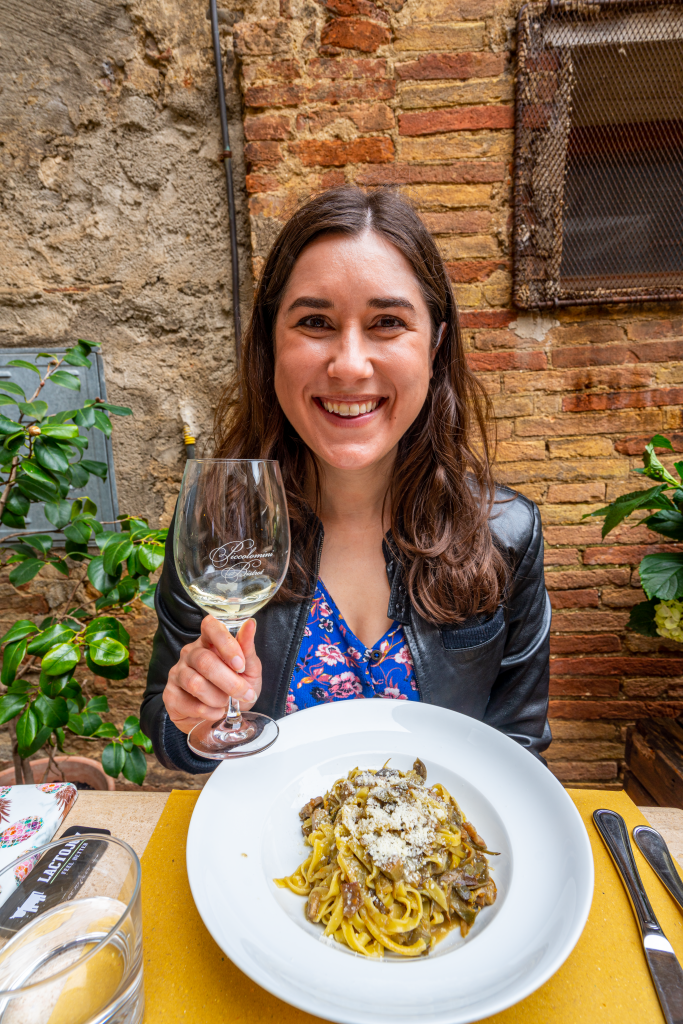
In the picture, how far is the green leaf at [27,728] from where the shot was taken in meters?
1.21

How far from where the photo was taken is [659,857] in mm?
769

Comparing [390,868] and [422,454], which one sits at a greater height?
[422,454]

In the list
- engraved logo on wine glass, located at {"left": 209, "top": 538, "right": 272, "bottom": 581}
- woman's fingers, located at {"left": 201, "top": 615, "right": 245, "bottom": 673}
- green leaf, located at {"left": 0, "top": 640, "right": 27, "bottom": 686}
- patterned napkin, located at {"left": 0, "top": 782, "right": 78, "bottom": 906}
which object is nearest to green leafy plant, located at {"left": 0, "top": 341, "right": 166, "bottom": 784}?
green leaf, located at {"left": 0, "top": 640, "right": 27, "bottom": 686}

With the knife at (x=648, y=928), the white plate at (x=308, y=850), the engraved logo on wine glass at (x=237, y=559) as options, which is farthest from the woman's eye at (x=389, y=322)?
the knife at (x=648, y=928)

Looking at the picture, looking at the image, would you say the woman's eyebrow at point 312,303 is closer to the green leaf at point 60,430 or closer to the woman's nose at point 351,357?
A: the woman's nose at point 351,357

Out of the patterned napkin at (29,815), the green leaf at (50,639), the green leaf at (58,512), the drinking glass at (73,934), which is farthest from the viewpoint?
the green leaf at (58,512)

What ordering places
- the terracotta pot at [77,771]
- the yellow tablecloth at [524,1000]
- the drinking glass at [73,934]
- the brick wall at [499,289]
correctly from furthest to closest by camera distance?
the terracotta pot at [77,771]
the brick wall at [499,289]
the yellow tablecloth at [524,1000]
the drinking glass at [73,934]

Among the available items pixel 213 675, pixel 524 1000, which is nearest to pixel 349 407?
pixel 213 675

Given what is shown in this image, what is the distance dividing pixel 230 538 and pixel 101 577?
87 centimetres

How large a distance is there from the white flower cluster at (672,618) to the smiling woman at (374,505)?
44 centimetres

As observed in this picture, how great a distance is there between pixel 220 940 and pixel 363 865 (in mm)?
234

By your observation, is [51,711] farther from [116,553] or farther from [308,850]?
[308,850]

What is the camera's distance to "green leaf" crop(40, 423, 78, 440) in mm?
1376

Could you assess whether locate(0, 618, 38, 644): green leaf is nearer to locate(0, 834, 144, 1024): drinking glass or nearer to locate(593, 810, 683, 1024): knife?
locate(0, 834, 144, 1024): drinking glass
